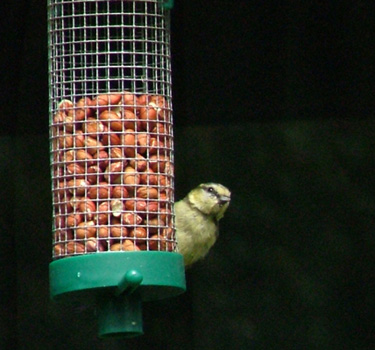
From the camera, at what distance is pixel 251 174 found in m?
6.43

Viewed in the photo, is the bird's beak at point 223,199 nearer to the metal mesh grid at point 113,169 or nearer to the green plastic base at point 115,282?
the metal mesh grid at point 113,169

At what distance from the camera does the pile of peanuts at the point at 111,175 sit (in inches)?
182

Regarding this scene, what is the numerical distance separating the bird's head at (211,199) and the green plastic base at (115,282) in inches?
55.9

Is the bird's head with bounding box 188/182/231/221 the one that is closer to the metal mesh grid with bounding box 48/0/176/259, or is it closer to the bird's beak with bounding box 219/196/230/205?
the bird's beak with bounding box 219/196/230/205

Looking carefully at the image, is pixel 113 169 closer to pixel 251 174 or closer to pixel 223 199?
pixel 223 199

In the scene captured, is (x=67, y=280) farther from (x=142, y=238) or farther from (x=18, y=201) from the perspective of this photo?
(x=18, y=201)

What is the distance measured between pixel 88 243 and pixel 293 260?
1968mm

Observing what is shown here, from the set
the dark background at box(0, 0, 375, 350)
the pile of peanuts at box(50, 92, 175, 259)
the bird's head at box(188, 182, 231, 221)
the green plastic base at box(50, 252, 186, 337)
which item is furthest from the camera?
the dark background at box(0, 0, 375, 350)

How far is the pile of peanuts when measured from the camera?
4.62 meters

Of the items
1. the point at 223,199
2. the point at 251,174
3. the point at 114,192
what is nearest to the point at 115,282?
the point at 114,192

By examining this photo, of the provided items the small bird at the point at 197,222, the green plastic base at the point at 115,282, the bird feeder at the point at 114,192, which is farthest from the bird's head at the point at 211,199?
the green plastic base at the point at 115,282

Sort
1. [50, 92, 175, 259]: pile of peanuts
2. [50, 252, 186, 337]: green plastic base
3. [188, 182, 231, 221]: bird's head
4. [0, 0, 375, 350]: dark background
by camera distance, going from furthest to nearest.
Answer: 1. [0, 0, 375, 350]: dark background
2. [188, 182, 231, 221]: bird's head
3. [50, 92, 175, 259]: pile of peanuts
4. [50, 252, 186, 337]: green plastic base

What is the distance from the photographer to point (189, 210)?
6078mm

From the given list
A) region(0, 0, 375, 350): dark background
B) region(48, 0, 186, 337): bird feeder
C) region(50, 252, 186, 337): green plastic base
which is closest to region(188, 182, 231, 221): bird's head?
region(0, 0, 375, 350): dark background
